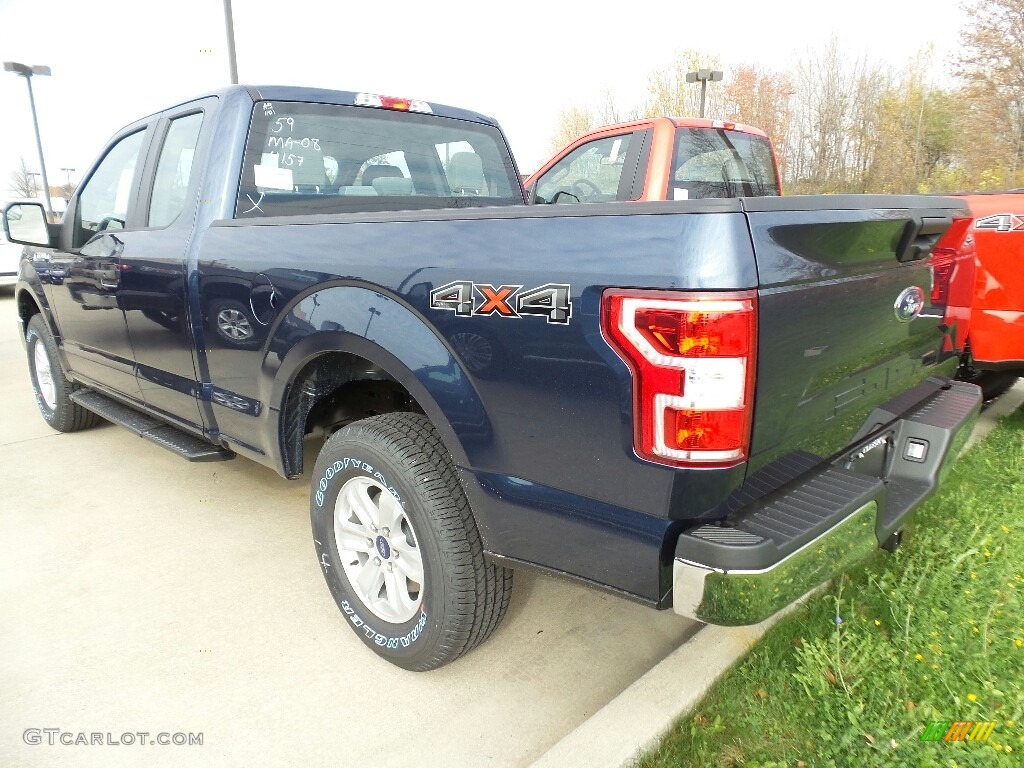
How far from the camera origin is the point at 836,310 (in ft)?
5.87

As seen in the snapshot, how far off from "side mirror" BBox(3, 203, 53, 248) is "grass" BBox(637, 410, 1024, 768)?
13.3 ft

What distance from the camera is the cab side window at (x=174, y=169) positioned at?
3.14 m

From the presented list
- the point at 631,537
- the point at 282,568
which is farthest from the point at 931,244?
the point at 282,568

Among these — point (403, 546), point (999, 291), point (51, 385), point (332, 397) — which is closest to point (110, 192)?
point (51, 385)

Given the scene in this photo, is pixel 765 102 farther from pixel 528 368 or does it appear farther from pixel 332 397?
pixel 528 368

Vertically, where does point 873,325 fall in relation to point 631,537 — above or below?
above

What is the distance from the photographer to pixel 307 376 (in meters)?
2.55

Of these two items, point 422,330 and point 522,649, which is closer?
point 422,330

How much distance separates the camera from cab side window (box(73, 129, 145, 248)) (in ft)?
11.9

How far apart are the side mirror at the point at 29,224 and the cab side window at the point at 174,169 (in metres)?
1.02

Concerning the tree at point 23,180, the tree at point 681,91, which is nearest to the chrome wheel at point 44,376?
the tree at point 681,91

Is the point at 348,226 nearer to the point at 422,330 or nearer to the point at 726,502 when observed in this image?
the point at 422,330

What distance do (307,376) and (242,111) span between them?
49.4 inches

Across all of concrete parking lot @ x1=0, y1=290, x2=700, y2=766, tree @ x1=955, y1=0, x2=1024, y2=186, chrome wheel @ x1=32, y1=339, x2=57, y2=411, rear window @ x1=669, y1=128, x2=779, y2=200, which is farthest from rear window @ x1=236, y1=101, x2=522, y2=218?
tree @ x1=955, y1=0, x2=1024, y2=186
